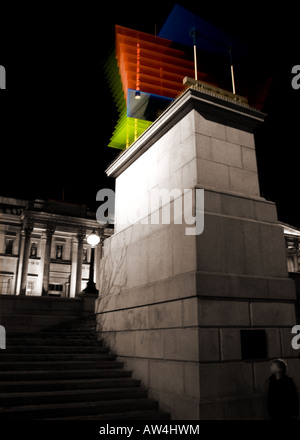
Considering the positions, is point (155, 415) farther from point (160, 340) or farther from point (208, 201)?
point (208, 201)

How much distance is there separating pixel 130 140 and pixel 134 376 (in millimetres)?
8084

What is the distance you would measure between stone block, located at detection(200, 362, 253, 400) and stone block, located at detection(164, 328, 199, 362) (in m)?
0.40

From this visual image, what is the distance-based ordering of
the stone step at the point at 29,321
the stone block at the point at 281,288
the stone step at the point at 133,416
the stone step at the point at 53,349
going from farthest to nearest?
1. the stone step at the point at 29,321
2. the stone step at the point at 53,349
3. the stone block at the point at 281,288
4. the stone step at the point at 133,416

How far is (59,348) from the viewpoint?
1062 cm

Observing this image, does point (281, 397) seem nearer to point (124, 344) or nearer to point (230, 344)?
point (230, 344)

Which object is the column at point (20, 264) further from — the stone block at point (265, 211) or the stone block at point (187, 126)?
the stone block at point (265, 211)

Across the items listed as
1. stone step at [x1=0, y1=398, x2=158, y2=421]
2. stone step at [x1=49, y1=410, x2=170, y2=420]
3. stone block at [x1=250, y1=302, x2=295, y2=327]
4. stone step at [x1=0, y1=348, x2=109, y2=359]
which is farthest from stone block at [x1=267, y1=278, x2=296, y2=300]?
stone step at [x1=0, y1=348, x2=109, y2=359]

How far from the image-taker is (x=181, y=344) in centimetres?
755

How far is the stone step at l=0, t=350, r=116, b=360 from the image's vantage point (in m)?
9.38

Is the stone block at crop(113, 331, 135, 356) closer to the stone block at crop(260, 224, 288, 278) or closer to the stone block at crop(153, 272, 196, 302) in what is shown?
the stone block at crop(153, 272, 196, 302)

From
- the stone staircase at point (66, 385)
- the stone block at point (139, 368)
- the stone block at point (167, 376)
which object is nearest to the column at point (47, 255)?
the stone staircase at point (66, 385)

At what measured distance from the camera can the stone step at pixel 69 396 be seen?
285 inches

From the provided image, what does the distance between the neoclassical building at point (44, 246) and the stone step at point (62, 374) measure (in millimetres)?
49496

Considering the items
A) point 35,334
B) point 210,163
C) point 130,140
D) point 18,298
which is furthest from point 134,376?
point 18,298
